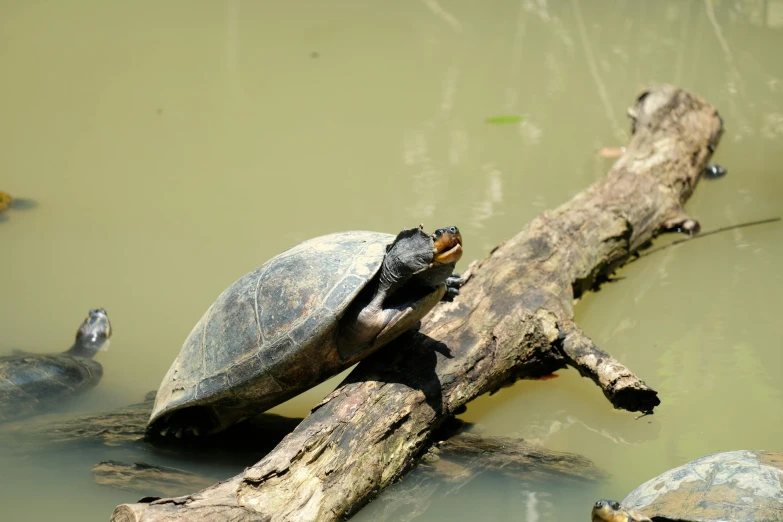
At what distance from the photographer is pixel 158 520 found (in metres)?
2.68

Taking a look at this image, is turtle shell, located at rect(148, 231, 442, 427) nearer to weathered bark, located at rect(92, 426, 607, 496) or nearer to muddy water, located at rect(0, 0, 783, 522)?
weathered bark, located at rect(92, 426, 607, 496)

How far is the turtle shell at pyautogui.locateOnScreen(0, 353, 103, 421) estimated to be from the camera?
170 inches

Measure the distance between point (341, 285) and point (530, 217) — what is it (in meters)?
2.77

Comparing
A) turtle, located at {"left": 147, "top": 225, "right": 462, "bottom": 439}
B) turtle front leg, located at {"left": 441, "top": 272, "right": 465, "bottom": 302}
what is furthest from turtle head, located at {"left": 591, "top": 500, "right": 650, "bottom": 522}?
turtle front leg, located at {"left": 441, "top": 272, "right": 465, "bottom": 302}

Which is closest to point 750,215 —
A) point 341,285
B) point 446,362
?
point 446,362

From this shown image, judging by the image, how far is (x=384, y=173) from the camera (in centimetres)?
644

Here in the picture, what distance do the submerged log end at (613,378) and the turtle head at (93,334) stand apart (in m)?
2.87

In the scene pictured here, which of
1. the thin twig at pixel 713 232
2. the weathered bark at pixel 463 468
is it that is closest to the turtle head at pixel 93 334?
the weathered bark at pixel 463 468

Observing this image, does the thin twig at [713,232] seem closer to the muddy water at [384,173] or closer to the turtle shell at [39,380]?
the muddy water at [384,173]

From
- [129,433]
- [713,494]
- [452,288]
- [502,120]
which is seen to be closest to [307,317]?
[452,288]

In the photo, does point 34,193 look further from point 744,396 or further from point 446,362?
point 744,396

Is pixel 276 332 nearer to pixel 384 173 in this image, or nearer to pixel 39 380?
pixel 39 380

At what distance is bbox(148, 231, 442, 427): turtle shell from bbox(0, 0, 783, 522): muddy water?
43cm

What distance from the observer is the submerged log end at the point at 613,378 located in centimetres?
360
